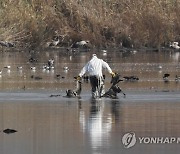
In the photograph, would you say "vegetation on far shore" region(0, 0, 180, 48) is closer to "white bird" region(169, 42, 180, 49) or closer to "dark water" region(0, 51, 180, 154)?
"white bird" region(169, 42, 180, 49)

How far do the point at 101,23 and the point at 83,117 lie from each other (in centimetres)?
5842


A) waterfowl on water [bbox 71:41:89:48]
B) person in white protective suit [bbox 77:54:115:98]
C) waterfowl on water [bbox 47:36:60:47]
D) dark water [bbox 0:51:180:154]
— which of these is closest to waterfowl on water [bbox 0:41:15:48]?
waterfowl on water [bbox 47:36:60:47]

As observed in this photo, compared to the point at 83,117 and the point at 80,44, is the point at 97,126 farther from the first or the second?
the point at 80,44

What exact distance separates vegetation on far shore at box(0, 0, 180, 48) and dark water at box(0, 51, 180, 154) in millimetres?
41145

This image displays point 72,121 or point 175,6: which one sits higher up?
point 175,6

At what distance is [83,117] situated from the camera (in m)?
25.2

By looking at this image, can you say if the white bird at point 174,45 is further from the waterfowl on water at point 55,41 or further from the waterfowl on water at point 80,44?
the waterfowl on water at point 55,41

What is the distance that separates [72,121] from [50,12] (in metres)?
62.1

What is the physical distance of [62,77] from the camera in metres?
43.8

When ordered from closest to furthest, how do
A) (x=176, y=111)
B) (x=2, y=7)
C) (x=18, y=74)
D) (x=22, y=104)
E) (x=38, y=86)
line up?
(x=176, y=111)
(x=22, y=104)
(x=38, y=86)
(x=18, y=74)
(x=2, y=7)

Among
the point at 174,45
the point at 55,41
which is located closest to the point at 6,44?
the point at 55,41

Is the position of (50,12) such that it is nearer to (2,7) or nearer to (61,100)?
(2,7)

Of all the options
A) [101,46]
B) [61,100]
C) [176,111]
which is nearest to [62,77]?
[61,100]

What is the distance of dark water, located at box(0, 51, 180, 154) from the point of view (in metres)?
19.7
